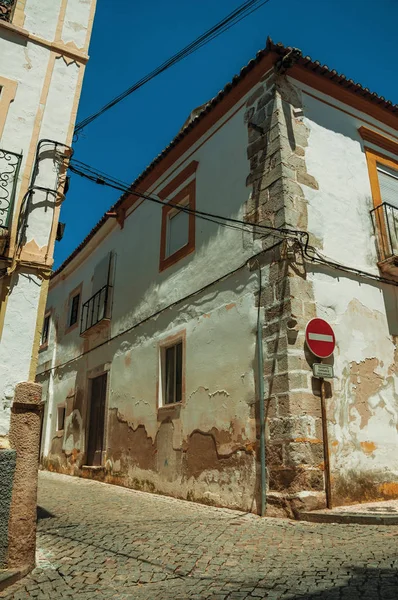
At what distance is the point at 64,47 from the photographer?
5277 mm

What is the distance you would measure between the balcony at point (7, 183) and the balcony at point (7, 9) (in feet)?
6.28

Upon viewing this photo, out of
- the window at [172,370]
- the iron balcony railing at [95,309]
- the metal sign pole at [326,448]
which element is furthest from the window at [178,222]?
Result: the metal sign pole at [326,448]

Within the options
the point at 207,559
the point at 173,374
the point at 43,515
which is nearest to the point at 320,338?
the point at 207,559

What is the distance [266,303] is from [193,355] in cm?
180

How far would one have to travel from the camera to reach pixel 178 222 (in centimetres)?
882

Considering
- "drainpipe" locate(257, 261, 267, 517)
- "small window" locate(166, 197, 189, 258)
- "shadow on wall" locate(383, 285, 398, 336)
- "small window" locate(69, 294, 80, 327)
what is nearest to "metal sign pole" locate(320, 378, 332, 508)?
"drainpipe" locate(257, 261, 267, 517)

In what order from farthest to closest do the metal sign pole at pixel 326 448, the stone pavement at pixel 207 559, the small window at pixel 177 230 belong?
1. the small window at pixel 177 230
2. the metal sign pole at pixel 326 448
3. the stone pavement at pixel 207 559

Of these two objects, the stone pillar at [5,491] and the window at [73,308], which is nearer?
the stone pillar at [5,491]

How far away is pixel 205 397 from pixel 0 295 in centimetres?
361

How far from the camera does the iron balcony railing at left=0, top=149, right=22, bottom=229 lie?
446 cm

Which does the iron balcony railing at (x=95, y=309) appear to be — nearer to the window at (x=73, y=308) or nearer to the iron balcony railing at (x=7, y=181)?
the window at (x=73, y=308)

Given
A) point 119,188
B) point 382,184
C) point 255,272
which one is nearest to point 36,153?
point 119,188

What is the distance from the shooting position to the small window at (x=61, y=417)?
40.5ft

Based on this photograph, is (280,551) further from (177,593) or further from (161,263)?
(161,263)
